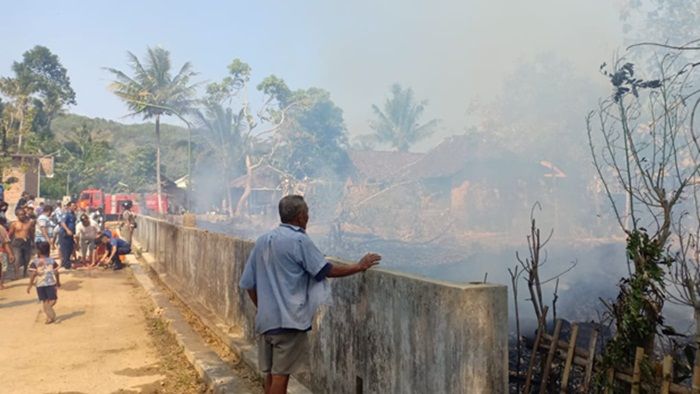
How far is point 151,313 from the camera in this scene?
8.71 m

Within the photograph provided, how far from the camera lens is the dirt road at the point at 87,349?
5199 mm

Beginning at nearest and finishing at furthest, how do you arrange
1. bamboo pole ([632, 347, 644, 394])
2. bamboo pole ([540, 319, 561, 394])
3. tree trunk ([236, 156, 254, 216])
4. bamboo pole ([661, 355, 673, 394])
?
bamboo pole ([661, 355, 673, 394]) → bamboo pole ([632, 347, 644, 394]) → bamboo pole ([540, 319, 561, 394]) → tree trunk ([236, 156, 254, 216])

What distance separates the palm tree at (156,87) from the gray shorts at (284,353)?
38.9 metres

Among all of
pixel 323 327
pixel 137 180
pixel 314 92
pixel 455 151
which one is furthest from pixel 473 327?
pixel 137 180

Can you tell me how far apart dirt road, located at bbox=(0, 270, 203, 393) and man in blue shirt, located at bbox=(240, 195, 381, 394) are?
2.20 metres

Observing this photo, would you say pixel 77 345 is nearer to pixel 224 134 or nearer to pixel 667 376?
pixel 667 376

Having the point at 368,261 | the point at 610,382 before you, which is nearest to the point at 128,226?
the point at 368,261

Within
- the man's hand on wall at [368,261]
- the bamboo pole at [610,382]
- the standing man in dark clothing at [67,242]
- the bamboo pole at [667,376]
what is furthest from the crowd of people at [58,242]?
the bamboo pole at [667,376]

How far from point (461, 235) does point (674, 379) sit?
867 inches

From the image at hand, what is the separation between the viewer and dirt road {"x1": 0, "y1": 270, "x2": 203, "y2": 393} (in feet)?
17.1

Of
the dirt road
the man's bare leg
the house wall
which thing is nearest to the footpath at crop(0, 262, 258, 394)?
the dirt road

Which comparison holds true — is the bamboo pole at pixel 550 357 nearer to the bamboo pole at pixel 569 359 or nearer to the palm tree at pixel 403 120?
the bamboo pole at pixel 569 359

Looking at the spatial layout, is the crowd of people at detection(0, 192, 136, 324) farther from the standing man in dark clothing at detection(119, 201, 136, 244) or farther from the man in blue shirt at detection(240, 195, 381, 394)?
the man in blue shirt at detection(240, 195, 381, 394)

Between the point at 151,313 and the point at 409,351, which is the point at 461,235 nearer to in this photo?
the point at 151,313
